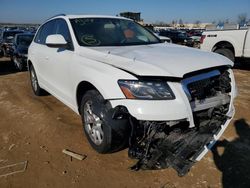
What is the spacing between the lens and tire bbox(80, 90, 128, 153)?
9.51 ft

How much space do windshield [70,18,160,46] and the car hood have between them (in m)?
0.40

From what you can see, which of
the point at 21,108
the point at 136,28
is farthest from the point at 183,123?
the point at 21,108

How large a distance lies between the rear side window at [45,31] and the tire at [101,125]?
2143 millimetres

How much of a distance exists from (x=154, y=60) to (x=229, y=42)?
27.5ft

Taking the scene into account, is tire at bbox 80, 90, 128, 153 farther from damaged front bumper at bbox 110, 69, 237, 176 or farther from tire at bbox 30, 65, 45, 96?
tire at bbox 30, 65, 45, 96

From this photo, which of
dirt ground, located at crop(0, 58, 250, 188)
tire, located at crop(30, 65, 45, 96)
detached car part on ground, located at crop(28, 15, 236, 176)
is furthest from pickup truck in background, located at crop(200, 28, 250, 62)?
tire, located at crop(30, 65, 45, 96)

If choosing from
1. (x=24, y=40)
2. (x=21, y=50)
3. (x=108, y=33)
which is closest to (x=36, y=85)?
(x=108, y=33)

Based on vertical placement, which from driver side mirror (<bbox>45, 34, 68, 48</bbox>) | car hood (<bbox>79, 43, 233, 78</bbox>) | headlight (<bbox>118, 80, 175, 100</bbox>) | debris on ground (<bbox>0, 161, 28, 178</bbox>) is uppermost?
driver side mirror (<bbox>45, 34, 68, 48</bbox>)

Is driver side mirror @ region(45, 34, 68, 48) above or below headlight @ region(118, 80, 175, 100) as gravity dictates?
above

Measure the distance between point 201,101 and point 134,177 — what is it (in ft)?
3.79

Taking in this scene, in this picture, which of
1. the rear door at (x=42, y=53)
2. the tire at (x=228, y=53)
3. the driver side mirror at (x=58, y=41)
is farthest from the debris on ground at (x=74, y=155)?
the tire at (x=228, y=53)

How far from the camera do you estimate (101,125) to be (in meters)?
3.21

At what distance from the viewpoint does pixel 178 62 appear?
2916 millimetres

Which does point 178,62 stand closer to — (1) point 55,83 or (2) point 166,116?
(2) point 166,116
